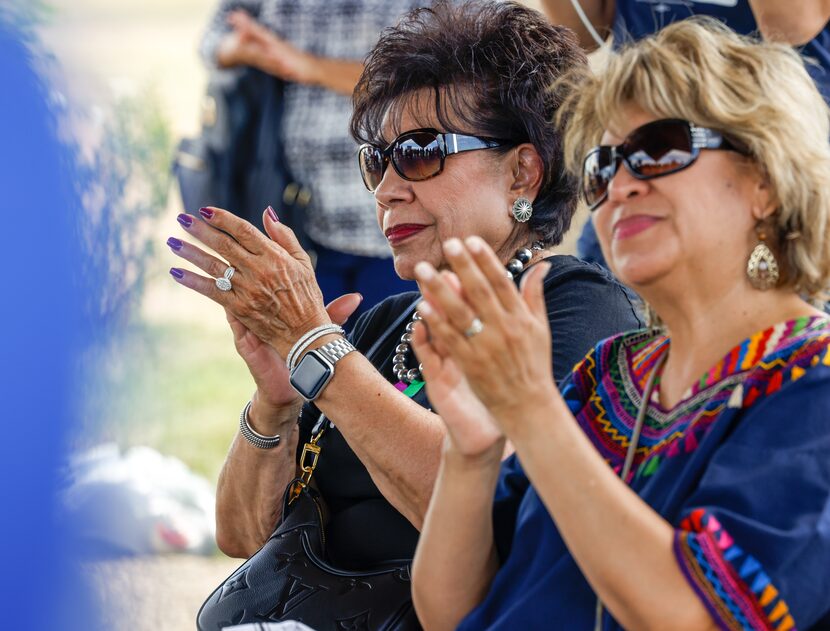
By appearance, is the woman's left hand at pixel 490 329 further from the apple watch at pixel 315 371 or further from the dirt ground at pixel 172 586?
the dirt ground at pixel 172 586

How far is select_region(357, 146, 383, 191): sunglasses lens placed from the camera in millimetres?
2277

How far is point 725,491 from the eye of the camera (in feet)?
4.31

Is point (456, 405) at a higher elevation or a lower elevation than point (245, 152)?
higher

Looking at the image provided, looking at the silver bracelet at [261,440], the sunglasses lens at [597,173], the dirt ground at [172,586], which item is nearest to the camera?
the sunglasses lens at [597,173]

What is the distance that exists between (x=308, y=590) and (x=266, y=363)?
1.67ft

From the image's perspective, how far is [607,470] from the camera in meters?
1.33

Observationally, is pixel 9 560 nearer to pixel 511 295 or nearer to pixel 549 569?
pixel 549 569

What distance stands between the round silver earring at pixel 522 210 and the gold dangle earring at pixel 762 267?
0.78 metres

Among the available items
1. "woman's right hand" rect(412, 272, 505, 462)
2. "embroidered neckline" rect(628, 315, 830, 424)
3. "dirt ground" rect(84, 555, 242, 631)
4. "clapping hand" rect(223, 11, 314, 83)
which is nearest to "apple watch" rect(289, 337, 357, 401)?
"woman's right hand" rect(412, 272, 505, 462)

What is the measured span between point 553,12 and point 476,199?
33.7 inches

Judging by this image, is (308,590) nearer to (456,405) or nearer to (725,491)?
(456,405)

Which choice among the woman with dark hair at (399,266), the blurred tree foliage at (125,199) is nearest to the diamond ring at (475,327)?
the woman with dark hair at (399,266)

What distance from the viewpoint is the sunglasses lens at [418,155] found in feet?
7.19

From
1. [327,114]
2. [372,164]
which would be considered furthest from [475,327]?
[327,114]
